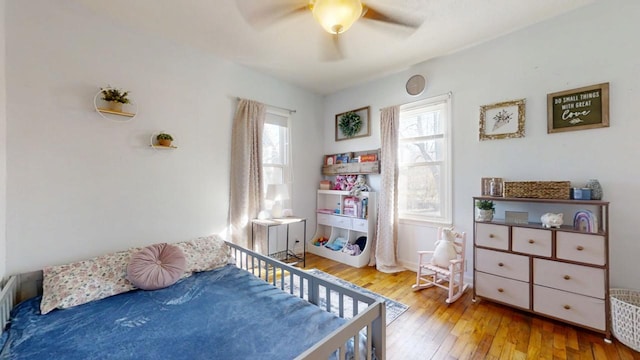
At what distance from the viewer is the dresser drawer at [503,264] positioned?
2176 mm

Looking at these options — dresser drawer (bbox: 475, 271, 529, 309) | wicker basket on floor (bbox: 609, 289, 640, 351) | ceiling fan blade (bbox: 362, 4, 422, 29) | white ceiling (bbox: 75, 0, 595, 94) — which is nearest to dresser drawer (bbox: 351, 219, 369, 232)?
dresser drawer (bbox: 475, 271, 529, 309)

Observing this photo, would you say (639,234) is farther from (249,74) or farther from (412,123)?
(249,74)

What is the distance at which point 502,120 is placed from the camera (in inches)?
102

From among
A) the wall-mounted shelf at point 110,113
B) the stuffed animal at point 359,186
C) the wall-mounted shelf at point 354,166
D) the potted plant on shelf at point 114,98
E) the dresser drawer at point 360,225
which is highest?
the potted plant on shelf at point 114,98

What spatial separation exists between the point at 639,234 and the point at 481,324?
56.3 inches

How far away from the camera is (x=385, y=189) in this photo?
332 cm

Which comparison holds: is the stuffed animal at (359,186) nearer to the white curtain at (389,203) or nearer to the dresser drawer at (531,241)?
the white curtain at (389,203)

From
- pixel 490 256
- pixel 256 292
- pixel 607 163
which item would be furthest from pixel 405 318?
pixel 607 163

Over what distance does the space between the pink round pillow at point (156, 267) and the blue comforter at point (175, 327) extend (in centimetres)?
7

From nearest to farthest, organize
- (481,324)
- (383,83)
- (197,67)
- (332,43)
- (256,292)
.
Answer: (256,292) → (481,324) → (332,43) → (197,67) → (383,83)

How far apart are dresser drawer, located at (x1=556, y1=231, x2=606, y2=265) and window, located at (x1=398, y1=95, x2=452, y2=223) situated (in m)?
1.03

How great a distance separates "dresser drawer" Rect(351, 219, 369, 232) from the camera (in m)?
3.48

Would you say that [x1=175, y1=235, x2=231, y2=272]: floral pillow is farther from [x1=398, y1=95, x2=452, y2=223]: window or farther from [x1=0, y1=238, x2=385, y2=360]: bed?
[x1=398, y1=95, x2=452, y2=223]: window

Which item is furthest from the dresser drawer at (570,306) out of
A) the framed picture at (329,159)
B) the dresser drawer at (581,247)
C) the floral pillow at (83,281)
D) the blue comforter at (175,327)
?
the floral pillow at (83,281)
